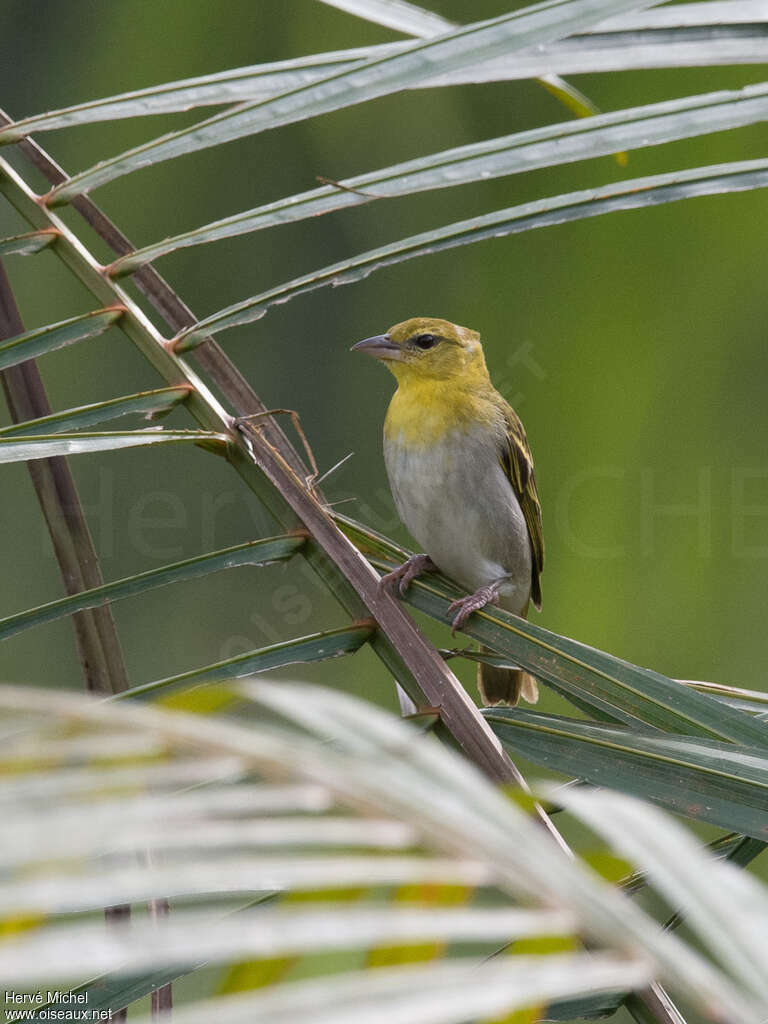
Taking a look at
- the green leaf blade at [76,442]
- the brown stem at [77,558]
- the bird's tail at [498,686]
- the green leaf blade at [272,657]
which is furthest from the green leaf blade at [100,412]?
the bird's tail at [498,686]

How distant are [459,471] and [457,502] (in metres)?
0.08

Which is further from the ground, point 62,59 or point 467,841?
point 62,59

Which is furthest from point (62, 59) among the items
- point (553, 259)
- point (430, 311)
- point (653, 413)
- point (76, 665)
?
point (653, 413)

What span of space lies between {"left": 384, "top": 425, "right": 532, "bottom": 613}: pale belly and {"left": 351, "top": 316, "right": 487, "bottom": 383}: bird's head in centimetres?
24

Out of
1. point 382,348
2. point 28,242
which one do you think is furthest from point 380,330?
point 28,242

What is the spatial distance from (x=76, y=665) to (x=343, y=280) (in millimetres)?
3715

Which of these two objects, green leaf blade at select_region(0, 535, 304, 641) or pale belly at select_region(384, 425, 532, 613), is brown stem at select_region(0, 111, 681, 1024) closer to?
green leaf blade at select_region(0, 535, 304, 641)

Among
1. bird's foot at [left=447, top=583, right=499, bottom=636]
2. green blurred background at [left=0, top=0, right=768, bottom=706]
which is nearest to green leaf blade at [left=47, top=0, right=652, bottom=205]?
bird's foot at [left=447, top=583, right=499, bottom=636]

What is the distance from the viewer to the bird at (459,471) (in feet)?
9.36

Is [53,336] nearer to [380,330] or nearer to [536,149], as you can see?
[536,149]

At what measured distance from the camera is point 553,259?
459 cm

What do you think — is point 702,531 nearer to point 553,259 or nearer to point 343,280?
point 553,259

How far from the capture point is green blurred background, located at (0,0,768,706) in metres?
4.33

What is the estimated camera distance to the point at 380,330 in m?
4.69
